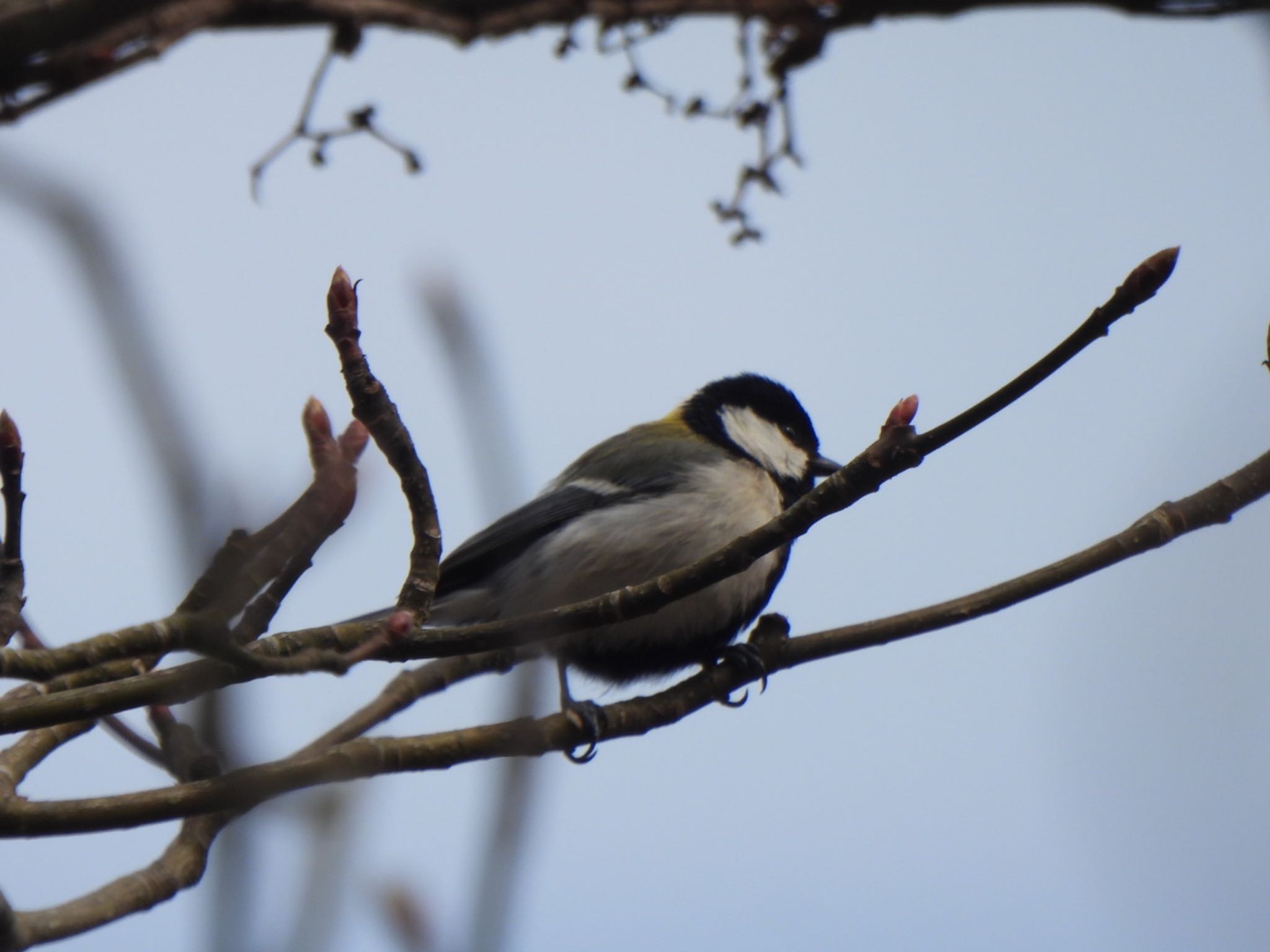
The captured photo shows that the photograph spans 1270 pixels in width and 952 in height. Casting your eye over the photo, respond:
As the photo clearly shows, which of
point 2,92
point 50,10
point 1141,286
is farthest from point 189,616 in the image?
point 2,92

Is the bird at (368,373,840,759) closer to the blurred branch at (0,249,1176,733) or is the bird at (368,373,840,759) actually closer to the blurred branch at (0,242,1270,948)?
the blurred branch at (0,242,1270,948)

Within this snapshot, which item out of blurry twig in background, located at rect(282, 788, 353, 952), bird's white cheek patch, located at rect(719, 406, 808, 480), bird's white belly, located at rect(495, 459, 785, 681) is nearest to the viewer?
blurry twig in background, located at rect(282, 788, 353, 952)

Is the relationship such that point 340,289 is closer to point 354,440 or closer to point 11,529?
point 354,440

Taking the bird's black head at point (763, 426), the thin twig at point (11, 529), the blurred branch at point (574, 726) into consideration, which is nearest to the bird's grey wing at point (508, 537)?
the bird's black head at point (763, 426)

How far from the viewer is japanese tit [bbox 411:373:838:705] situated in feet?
13.3

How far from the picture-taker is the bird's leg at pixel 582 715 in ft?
9.43

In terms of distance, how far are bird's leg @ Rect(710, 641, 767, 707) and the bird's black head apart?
0.79 m

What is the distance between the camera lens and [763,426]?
5.00 metres

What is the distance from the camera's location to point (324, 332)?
1.97 metres

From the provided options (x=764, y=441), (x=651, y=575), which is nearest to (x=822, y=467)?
(x=764, y=441)

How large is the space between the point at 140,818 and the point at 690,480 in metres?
2.53

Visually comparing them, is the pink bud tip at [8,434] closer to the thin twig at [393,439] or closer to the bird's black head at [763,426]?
the thin twig at [393,439]

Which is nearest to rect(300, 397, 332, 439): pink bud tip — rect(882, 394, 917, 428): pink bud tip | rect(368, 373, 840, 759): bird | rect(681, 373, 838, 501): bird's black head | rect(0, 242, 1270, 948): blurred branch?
rect(0, 242, 1270, 948): blurred branch

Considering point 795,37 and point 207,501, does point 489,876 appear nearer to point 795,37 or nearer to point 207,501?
point 207,501
